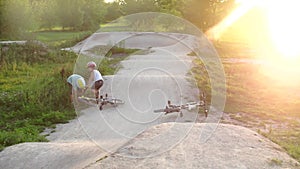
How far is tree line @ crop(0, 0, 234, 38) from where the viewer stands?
32.4 meters

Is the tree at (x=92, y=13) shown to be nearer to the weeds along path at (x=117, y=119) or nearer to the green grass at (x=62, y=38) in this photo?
the green grass at (x=62, y=38)

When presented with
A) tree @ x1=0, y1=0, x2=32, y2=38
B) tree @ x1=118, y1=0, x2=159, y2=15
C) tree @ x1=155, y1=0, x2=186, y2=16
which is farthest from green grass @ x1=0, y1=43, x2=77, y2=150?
tree @ x1=155, y1=0, x2=186, y2=16

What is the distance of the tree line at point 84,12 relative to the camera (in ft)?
106

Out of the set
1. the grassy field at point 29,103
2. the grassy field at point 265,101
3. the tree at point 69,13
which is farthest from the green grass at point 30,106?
the tree at point 69,13

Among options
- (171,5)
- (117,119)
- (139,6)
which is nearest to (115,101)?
(117,119)

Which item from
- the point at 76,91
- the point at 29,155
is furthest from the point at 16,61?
the point at 29,155

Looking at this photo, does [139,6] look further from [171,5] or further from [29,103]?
[29,103]

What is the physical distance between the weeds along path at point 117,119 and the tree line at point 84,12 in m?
18.8

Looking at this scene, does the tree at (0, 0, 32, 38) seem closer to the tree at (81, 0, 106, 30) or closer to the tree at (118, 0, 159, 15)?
the tree at (118, 0, 159, 15)

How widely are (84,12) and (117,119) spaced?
160ft

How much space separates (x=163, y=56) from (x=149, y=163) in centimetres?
1426

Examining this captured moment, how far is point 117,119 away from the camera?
10.6 meters

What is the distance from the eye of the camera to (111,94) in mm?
12727

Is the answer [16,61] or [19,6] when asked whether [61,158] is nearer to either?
[16,61]
